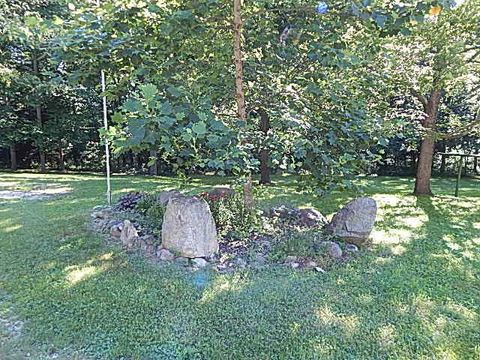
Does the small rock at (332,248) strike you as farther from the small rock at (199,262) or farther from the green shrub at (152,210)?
the green shrub at (152,210)

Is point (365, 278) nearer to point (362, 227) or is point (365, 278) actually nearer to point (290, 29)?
point (362, 227)

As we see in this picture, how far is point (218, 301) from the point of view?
245cm

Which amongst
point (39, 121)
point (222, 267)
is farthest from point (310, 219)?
point (39, 121)

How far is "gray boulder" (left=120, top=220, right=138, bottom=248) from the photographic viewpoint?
3.39m

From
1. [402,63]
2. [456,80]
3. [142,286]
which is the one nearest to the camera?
[142,286]

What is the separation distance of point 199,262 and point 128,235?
2.78ft

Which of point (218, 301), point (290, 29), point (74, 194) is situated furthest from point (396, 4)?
point (74, 194)

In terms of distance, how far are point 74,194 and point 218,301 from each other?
4.51m

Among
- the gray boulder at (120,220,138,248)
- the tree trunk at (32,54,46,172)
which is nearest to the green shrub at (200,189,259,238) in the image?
the gray boulder at (120,220,138,248)

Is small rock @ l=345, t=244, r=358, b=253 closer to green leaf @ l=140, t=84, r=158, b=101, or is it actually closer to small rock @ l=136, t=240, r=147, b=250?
small rock @ l=136, t=240, r=147, b=250

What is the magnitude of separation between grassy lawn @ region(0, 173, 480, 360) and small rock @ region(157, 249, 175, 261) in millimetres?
136

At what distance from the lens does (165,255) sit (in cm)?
306

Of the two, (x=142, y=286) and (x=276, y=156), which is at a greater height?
(x=276, y=156)

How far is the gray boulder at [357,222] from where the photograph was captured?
350cm
